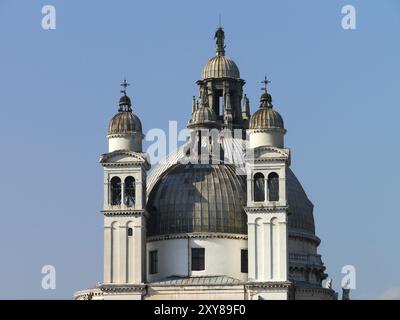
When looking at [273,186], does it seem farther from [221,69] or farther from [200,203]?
[221,69]

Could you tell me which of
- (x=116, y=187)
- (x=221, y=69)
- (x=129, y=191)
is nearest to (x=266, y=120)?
(x=129, y=191)

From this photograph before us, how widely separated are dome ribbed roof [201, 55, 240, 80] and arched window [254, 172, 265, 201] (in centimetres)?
2291

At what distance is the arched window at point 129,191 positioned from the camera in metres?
150

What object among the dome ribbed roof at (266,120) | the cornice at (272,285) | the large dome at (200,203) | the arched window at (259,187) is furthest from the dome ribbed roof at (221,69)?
the cornice at (272,285)

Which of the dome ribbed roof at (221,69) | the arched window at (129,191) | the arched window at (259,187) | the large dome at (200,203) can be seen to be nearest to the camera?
the arched window at (259,187)

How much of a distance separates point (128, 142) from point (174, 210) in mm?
6548

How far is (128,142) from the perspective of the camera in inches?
5915

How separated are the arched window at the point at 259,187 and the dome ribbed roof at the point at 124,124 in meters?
9.03

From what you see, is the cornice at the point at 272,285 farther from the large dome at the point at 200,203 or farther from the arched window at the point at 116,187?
the arched window at the point at 116,187

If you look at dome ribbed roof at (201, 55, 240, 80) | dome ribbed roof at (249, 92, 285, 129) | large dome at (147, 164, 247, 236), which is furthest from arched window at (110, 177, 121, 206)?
dome ribbed roof at (201, 55, 240, 80)

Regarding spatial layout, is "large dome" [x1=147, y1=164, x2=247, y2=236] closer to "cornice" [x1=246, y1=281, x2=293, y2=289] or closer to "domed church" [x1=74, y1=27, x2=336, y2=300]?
"domed church" [x1=74, y1=27, x2=336, y2=300]
